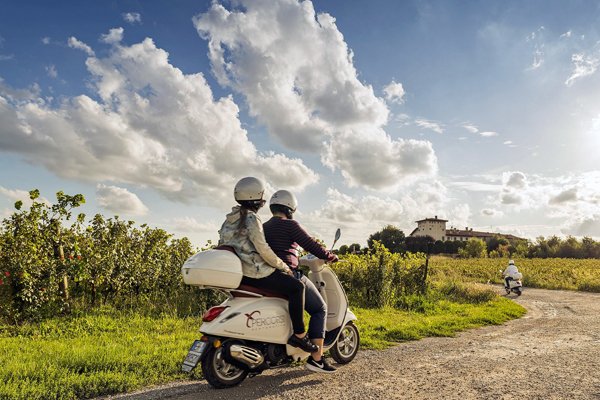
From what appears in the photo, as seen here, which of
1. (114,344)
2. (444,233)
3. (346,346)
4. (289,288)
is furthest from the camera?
(444,233)

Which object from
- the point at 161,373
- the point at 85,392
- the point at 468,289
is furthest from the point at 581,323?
the point at 85,392

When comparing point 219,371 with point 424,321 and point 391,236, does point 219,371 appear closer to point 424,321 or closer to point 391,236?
point 424,321

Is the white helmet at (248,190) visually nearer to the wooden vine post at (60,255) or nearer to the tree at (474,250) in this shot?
the wooden vine post at (60,255)

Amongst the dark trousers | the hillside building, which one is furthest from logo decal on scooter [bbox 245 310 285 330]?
the hillside building

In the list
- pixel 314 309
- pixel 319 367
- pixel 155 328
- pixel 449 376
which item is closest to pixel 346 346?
pixel 319 367

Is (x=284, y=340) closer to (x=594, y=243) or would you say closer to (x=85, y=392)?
(x=85, y=392)

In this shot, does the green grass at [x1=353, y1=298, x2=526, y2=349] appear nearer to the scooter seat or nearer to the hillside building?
the scooter seat

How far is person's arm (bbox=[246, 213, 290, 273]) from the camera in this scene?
3.70 m

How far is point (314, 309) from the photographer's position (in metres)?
4.23

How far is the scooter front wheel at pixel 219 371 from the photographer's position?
3596 mm

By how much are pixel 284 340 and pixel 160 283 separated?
18.9ft

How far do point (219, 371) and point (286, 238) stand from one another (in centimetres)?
149

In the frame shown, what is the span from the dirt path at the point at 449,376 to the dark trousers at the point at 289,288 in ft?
2.19

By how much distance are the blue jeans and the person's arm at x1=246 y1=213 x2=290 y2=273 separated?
0.50 metres
